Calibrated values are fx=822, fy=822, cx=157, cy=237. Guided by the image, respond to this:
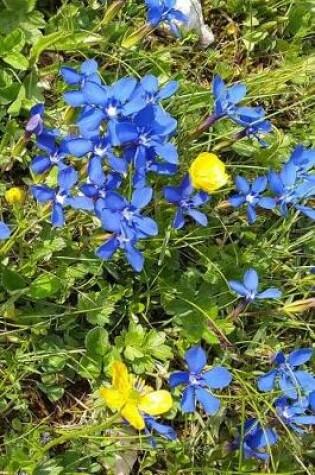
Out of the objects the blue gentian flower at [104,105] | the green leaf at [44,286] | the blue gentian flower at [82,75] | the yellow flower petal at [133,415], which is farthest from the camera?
the green leaf at [44,286]

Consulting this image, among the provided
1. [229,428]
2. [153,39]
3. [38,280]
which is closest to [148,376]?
[229,428]

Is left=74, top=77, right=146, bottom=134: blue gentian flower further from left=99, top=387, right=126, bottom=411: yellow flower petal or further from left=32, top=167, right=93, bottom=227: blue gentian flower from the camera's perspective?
left=99, top=387, right=126, bottom=411: yellow flower petal

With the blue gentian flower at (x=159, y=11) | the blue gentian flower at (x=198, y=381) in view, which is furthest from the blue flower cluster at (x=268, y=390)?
the blue gentian flower at (x=159, y=11)

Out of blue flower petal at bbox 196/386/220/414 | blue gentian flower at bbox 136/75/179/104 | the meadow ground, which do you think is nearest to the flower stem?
the meadow ground

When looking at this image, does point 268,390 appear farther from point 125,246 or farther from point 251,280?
point 125,246

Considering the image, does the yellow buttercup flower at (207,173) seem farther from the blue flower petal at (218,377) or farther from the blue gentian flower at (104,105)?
the blue flower petal at (218,377)

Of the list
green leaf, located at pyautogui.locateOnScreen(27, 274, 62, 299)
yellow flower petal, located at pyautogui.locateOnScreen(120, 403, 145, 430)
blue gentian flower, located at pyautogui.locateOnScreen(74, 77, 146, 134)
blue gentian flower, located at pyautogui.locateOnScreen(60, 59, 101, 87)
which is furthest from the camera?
green leaf, located at pyautogui.locateOnScreen(27, 274, 62, 299)

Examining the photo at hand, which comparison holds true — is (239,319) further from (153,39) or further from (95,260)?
(153,39)
